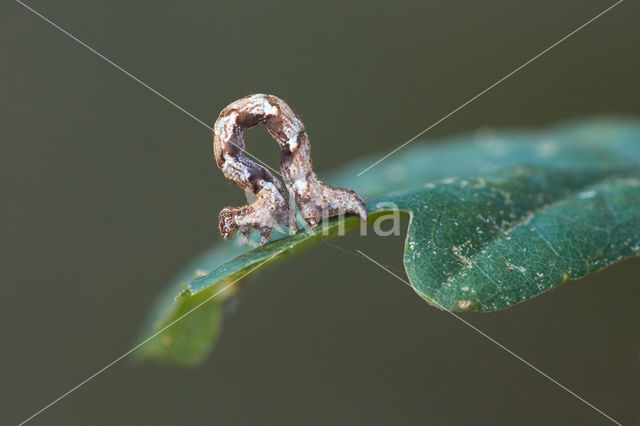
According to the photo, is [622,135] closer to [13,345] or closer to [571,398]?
[571,398]

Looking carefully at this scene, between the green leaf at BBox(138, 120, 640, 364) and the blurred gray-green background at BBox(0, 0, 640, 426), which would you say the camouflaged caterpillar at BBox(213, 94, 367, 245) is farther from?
the blurred gray-green background at BBox(0, 0, 640, 426)

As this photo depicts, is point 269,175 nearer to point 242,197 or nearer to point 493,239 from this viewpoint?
point 493,239

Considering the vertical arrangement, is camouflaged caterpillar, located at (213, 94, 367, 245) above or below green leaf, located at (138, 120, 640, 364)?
above

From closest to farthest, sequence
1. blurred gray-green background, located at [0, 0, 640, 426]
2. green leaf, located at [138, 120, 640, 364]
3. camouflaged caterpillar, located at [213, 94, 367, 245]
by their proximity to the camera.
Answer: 1. green leaf, located at [138, 120, 640, 364]
2. camouflaged caterpillar, located at [213, 94, 367, 245]
3. blurred gray-green background, located at [0, 0, 640, 426]

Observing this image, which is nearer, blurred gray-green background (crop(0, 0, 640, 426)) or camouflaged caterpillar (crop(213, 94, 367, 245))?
camouflaged caterpillar (crop(213, 94, 367, 245))

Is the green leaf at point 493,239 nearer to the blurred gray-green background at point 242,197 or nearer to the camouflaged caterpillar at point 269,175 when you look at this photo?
the camouflaged caterpillar at point 269,175

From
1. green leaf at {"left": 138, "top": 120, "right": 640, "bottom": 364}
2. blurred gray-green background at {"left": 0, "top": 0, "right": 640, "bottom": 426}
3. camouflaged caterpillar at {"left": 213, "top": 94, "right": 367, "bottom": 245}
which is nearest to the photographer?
green leaf at {"left": 138, "top": 120, "right": 640, "bottom": 364}

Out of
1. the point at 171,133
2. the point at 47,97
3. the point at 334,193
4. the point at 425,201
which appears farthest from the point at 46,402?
the point at 425,201

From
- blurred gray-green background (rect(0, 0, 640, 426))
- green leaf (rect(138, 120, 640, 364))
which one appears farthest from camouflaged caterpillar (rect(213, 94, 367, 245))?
blurred gray-green background (rect(0, 0, 640, 426))
